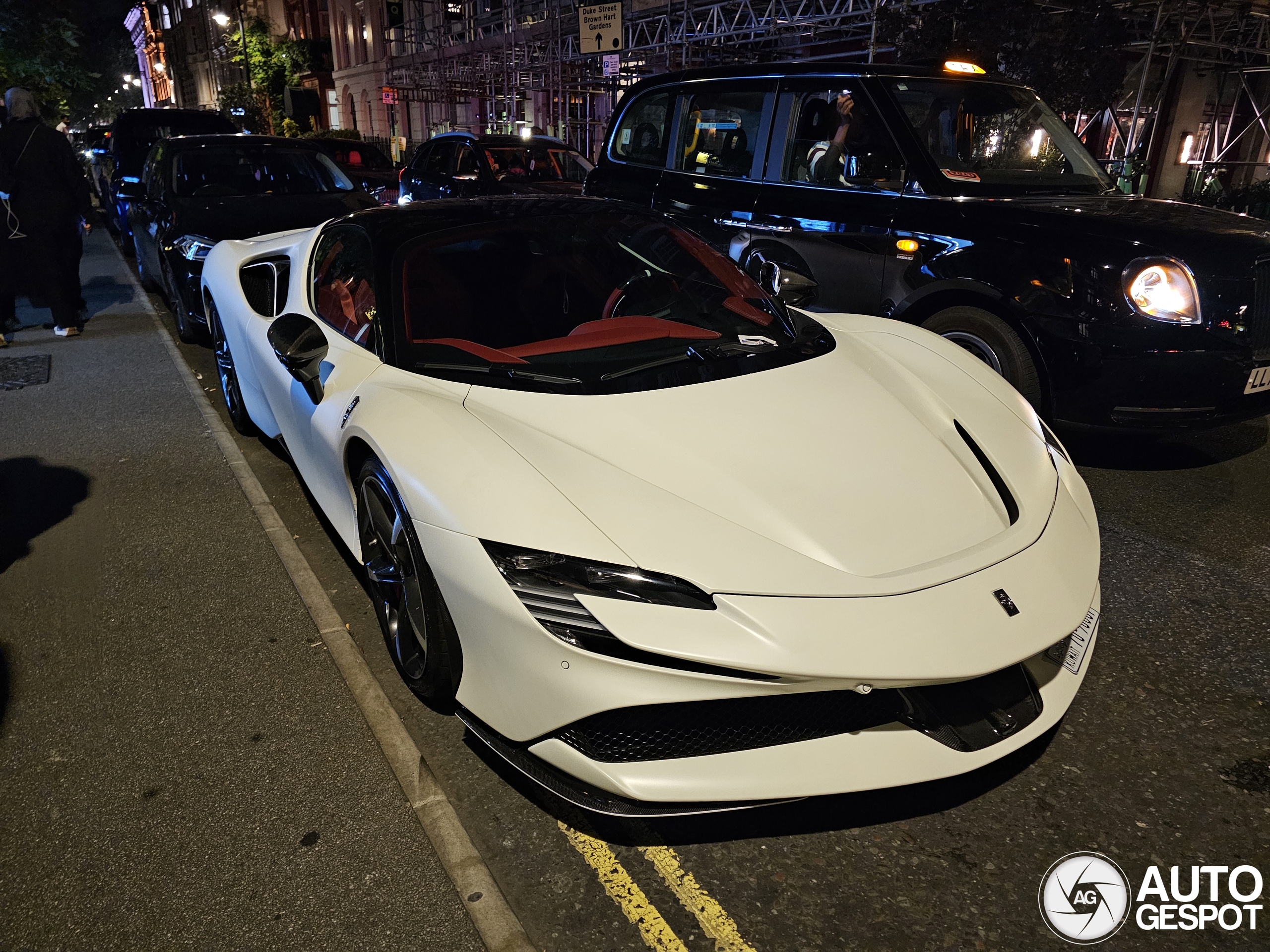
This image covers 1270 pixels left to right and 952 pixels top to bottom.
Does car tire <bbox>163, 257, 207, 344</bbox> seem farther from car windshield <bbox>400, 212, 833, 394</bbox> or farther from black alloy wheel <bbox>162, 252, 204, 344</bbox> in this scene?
car windshield <bbox>400, 212, 833, 394</bbox>

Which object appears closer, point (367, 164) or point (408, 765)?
point (408, 765)

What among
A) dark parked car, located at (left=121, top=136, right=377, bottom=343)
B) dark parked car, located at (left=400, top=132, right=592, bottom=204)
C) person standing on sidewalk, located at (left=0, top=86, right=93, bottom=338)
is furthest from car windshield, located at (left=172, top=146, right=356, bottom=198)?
dark parked car, located at (left=400, top=132, right=592, bottom=204)

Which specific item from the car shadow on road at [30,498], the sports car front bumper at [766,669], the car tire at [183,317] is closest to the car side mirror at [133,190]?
the car tire at [183,317]

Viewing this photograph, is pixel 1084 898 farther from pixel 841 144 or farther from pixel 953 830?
pixel 841 144

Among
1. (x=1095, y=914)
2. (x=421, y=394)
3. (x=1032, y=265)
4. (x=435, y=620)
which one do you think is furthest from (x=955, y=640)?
(x=1032, y=265)

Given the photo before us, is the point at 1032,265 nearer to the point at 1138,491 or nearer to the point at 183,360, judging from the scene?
the point at 1138,491

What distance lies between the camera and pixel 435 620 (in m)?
2.34

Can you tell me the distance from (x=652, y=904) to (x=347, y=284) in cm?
246

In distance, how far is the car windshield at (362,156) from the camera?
1391 cm

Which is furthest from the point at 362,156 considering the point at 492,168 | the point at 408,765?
the point at 408,765

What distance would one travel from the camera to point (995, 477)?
8.02 feet

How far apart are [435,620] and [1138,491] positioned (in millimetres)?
3566

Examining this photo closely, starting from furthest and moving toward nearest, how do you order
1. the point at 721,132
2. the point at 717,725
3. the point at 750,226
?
1. the point at 721,132
2. the point at 750,226
3. the point at 717,725

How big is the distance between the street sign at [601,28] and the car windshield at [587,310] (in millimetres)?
12542
